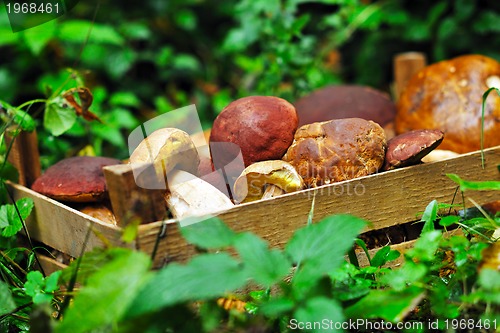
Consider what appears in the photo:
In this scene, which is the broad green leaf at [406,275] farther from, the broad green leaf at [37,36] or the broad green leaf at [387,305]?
the broad green leaf at [37,36]

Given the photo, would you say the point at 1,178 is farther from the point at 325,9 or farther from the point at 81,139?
the point at 325,9

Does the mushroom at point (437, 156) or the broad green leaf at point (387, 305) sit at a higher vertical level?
the mushroom at point (437, 156)

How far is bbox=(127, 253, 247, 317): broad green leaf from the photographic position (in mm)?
816

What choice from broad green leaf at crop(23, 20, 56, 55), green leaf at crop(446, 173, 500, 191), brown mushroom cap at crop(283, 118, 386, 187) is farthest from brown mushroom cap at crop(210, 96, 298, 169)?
broad green leaf at crop(23, 20, 56, 55)

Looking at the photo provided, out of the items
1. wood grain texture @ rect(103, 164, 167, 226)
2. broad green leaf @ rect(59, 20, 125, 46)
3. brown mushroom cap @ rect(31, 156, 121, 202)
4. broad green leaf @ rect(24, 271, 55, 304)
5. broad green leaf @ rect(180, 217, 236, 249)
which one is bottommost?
broad green leaf @ rect(24, 271, 55, 304)

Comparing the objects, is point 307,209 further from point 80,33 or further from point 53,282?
point 80,33

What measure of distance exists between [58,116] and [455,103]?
44.9 inches

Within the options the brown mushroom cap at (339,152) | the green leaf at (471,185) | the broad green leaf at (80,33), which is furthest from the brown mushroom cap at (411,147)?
the broad green leaf at (80,33)

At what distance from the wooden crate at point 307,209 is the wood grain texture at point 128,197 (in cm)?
3

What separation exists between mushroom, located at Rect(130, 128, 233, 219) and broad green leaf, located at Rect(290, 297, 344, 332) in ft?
1.26

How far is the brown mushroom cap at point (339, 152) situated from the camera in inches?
51.0

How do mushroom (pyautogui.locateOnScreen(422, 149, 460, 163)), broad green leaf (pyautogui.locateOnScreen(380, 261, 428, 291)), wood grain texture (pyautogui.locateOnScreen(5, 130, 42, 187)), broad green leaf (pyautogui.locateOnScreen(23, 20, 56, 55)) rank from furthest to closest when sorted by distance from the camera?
broad green leaf (pyautogui.locateOnScreen(23, 20, 56, 55))
wood grain texture (pyautogui.locateOnScreen(5, 130, 42, 187))
mushroom (pyautogui.locateOnScreen(422, 149, 460, 163))
broad green leaf (pyautogui.locateOnScreen(380, 261, 428, 291))

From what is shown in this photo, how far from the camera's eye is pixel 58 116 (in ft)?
5.29

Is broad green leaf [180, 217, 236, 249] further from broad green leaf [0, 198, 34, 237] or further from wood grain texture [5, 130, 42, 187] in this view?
wood grain texture [5, 130, 42, 187]
